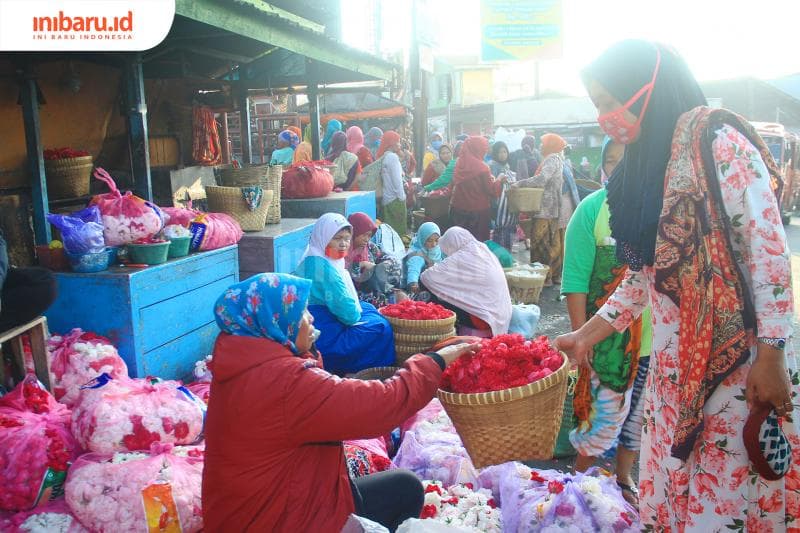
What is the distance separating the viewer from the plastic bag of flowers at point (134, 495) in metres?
2.87

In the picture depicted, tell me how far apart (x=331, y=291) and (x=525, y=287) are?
11.2ft

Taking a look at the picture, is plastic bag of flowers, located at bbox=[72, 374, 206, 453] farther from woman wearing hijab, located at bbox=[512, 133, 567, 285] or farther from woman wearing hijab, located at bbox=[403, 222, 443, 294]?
woman wearing hijab, located at bbox=[512, 133, 567, 285]

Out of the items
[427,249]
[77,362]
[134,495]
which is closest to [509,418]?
[134,495]

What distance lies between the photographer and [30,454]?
Result: 3.02m

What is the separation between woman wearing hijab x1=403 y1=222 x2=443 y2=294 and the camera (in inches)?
273

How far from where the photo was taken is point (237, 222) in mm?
6066

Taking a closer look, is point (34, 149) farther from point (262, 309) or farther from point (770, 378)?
point (770, 378)

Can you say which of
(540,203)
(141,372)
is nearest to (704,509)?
(141,372)

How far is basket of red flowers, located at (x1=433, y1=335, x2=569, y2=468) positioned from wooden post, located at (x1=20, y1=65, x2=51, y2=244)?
3717mm

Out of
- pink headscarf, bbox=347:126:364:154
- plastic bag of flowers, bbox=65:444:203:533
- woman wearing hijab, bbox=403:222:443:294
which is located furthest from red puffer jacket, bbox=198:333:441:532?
pink headscarf, bbox=347:126:364:154

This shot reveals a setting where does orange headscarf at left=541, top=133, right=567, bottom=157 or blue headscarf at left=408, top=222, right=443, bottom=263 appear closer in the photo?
blue headscarf at left=408, top=222, right=443, bottom=263

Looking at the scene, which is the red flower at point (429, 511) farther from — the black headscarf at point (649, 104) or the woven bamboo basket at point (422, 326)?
the woven bamboo basket at point (422, 326)

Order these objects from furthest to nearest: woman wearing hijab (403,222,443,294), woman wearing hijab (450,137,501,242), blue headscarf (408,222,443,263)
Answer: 1. woman wearing hijab (450,137,501,242)
2. blue headscarf (408,222,443,263)
3. woman wearing hijab (403,222,443,294)

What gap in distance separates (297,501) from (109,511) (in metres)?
1.09
